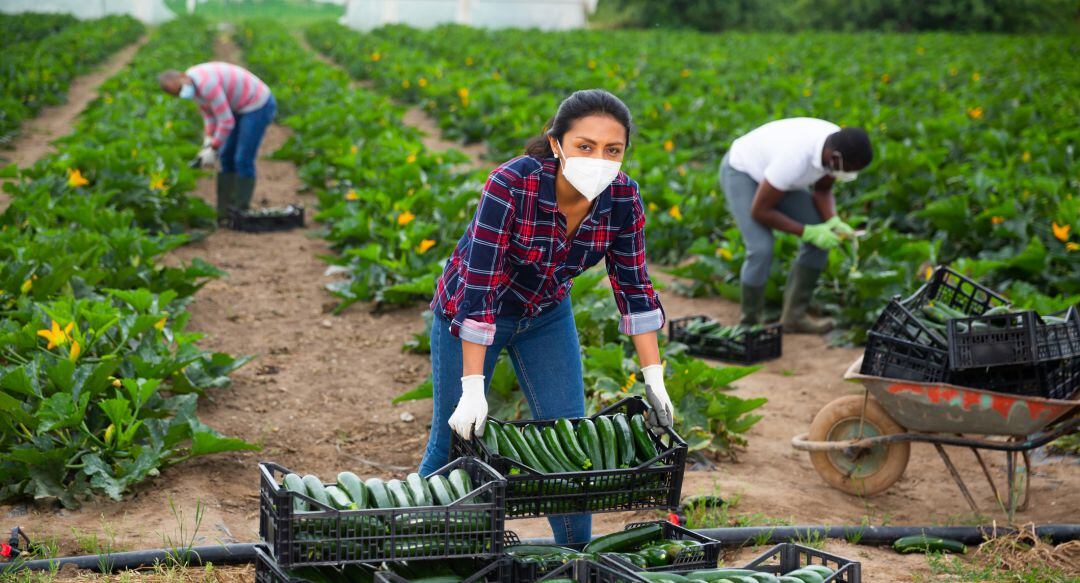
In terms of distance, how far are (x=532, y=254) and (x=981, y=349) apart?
7.78ft

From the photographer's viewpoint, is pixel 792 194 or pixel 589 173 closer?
pixel 589 173

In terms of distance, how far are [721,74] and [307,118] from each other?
1043cm

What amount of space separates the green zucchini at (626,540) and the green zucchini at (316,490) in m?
0.92

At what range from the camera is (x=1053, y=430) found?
15.9 feet

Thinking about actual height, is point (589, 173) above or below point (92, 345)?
above

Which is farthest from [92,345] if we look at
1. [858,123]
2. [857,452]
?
[858,123]

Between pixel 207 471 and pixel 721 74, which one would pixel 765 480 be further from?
pixel 721 74

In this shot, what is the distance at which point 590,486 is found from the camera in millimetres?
3381

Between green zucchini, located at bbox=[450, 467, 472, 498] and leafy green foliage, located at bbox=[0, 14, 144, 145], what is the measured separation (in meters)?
13.6

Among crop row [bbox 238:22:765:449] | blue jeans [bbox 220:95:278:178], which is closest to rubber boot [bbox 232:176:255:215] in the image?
blue jeans [bbox 220:95:278:178]

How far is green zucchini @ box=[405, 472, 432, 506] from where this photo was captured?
3.09 m

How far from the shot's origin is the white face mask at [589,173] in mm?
3457

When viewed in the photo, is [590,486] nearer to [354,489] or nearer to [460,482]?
[460,482]

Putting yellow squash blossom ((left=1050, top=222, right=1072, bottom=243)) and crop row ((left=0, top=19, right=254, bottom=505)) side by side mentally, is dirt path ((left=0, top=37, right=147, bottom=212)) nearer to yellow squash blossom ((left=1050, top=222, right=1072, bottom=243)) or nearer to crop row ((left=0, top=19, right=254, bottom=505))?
crop row ((left=0, top=19, right=254, bottom=505))
